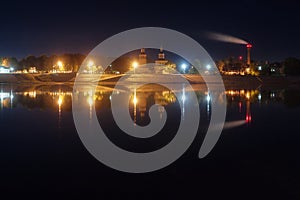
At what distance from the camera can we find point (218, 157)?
34.1 feet

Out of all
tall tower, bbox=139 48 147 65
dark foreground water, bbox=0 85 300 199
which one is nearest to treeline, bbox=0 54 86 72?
tall tower, bbox=139 48 147 65

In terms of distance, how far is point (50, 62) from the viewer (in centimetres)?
8469

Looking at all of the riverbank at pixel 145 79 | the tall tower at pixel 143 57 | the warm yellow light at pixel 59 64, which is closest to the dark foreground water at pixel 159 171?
the riverbank at pixel 145 79

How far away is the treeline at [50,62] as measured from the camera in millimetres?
82312

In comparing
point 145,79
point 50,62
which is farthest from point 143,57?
point 145,79

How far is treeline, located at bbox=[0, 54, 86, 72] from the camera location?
8231 cm

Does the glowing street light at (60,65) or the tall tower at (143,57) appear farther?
the tall tower at (143,57)

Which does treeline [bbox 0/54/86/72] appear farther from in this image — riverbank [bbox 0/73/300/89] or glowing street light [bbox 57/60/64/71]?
riverbank [bbox 0/73/300/89]

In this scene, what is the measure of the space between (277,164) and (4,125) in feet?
37.0

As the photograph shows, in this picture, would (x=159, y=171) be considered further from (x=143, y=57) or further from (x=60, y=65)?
(x=143, y=57)

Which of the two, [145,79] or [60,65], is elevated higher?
[60,65]

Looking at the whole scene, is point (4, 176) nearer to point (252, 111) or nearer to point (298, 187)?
point (298, 187)

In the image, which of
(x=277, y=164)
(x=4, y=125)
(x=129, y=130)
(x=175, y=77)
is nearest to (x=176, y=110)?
(x=129, y=130)

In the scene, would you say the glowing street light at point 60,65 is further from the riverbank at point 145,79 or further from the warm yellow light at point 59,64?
the riverbank at point 145,79
